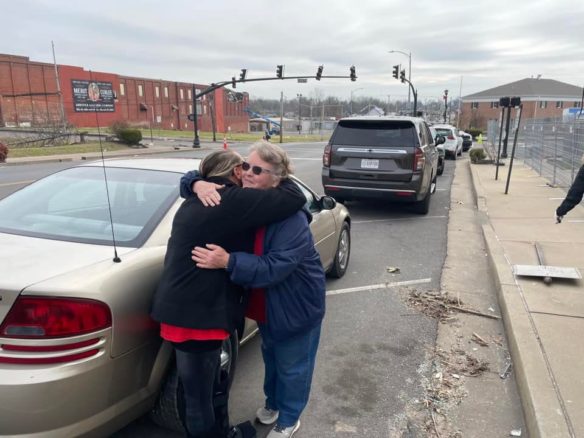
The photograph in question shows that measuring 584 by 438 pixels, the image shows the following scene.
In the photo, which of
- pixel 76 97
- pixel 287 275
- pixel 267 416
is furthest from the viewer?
pixel 76 97

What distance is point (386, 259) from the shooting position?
6668mm

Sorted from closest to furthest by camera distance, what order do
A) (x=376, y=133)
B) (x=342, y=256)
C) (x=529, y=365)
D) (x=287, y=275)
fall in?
(x=287, y=275) → (x=529, y=365) → (x=342, y=256) → (x=376, y=133)

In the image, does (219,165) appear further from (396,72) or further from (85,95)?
(85,95)

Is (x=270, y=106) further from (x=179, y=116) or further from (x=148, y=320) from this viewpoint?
(x=148, y=320)

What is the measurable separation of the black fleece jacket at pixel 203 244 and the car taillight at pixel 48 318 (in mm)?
318

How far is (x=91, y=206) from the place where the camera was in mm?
3238

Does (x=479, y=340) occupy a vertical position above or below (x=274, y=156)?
below

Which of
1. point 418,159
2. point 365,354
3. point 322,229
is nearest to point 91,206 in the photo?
point 322,229

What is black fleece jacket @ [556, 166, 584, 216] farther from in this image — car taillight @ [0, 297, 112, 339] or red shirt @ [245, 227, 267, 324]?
car taillight @ [0, 297, 112, 339]

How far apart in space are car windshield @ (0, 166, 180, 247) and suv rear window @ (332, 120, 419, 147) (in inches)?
240

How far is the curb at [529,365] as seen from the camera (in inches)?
111

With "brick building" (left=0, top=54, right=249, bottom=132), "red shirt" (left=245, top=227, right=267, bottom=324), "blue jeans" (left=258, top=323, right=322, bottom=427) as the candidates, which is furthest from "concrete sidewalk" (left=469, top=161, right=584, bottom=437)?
"brick building" (left=0, top=54, right=249, bottom=132)

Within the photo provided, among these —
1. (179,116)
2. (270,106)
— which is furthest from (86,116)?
(270,106)

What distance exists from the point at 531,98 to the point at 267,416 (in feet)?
307
